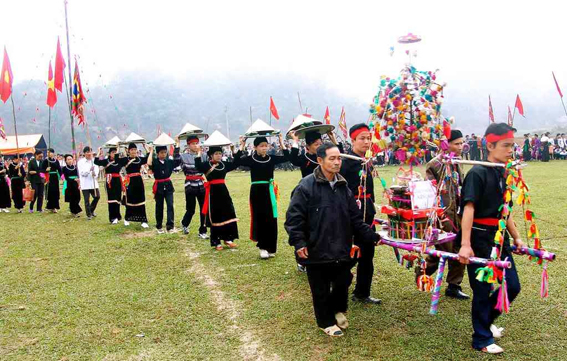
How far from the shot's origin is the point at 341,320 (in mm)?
4395

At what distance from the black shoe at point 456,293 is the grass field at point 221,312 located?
15 cm

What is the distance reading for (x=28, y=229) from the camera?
10.9 m

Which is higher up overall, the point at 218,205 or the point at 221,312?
the point at 218,205

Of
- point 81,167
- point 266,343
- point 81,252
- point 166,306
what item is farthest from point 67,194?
point 266,343

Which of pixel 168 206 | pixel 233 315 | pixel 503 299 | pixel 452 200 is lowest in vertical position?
pixel 233 315

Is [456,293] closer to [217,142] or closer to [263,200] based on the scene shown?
[263,200]

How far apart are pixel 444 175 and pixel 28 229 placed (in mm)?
9968

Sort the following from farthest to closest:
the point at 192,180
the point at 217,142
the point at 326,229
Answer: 1. the point at 192,180
2. the point at 217,142
3. the point at 326,229

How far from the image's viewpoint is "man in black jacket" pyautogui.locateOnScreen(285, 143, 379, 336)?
13.6 feet

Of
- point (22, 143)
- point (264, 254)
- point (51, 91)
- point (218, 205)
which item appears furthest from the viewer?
point (22, 143)

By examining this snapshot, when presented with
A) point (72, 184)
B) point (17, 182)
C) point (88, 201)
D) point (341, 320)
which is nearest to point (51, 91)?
point (17, 182)

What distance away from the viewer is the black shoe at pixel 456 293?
4.95 meters

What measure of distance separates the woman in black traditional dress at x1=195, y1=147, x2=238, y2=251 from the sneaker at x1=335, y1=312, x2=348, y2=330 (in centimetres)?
375

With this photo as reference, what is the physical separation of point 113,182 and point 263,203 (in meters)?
5.66
